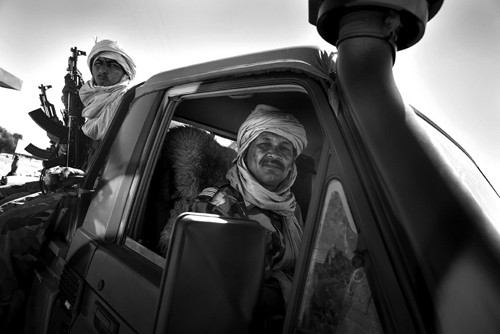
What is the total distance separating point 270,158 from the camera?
6.08 feet

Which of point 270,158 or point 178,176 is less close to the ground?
point 270,158

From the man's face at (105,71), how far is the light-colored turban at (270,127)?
2437mm

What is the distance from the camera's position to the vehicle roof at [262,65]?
0.95 m

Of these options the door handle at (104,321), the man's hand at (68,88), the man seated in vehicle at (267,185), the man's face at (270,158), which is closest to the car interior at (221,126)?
the man seated in vehicle at (267,185)

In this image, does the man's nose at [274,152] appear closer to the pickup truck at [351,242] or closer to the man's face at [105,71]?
the pickup truck at [351,242]

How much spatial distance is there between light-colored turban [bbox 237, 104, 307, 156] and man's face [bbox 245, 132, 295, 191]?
0.03 metres

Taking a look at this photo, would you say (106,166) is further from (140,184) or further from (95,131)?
(95,131)

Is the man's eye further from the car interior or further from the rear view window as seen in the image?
the rear view window

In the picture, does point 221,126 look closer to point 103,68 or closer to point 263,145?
point 263,145

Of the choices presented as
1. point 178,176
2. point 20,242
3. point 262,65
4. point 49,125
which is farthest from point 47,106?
point 262,65

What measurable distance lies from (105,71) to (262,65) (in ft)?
10.4

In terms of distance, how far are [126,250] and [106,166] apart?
1.87 feet

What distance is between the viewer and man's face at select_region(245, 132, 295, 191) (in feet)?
6.09

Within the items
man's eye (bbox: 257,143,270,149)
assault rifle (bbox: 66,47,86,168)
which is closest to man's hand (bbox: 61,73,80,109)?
assault rifle (bbox: 66,47,86,168)
